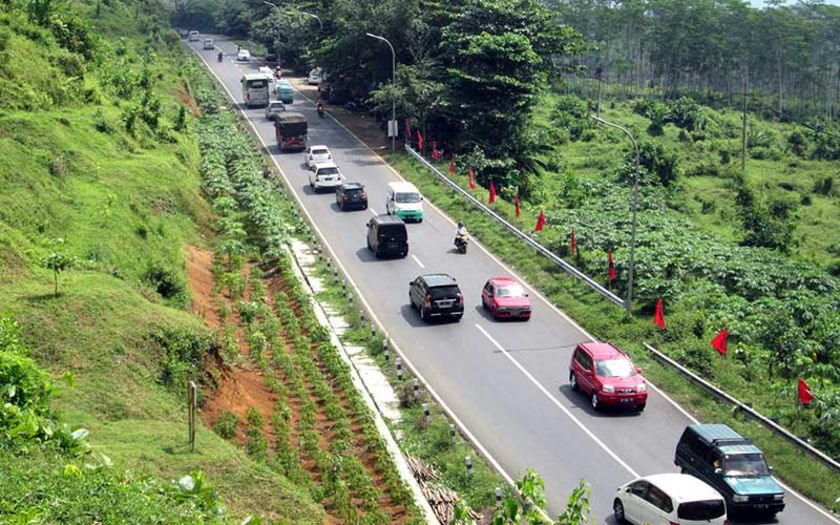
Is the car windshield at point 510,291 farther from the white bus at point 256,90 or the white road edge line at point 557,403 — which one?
the white bus at point 256,90

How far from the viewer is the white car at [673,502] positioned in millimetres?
20875

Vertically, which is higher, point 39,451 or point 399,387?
point 39,451

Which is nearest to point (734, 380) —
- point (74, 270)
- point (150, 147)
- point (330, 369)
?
point (330, 369)

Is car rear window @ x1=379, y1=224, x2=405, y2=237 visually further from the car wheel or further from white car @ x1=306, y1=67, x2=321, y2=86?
white car @ x1=306, y1=67, x2=321, y2=86

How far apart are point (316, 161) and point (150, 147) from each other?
44.0 ft

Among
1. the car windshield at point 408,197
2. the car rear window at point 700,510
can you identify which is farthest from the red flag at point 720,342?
the car windshield at point 408,197

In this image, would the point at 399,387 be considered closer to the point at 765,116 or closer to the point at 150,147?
the point at 150,147

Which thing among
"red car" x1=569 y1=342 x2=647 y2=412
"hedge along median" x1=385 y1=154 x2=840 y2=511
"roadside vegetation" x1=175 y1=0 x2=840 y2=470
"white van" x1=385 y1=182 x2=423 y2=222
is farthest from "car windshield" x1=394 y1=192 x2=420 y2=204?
"red car" x1=569 y1=342 x2=647 y2=412

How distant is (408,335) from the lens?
35.4 meters

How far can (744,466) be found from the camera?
2345cm

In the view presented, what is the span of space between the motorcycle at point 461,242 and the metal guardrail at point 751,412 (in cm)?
1266

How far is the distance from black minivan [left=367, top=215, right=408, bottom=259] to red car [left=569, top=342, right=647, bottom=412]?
49.2ft

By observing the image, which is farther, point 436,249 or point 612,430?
point 436,249

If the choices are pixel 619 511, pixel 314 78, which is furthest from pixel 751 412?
pixel 314 78
